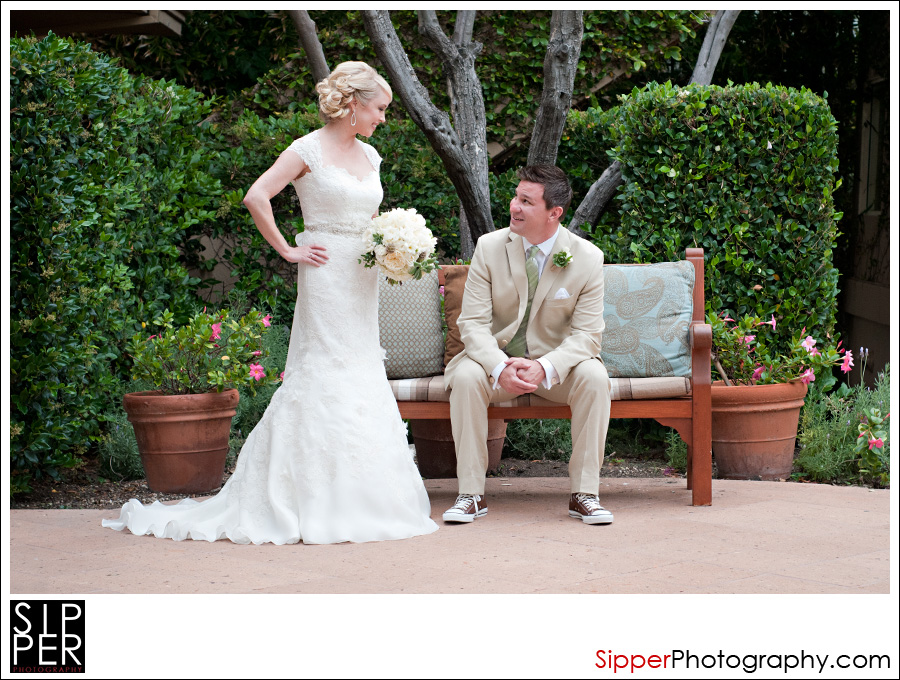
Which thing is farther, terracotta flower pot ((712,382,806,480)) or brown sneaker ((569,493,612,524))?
terracotta flower pot ((712,382,806,480))

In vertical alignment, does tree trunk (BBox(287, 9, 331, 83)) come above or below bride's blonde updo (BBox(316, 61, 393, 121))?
above

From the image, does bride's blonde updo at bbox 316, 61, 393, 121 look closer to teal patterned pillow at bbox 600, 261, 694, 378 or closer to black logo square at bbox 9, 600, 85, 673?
teal patterned pillow at bbox 600, 261, 694, 378

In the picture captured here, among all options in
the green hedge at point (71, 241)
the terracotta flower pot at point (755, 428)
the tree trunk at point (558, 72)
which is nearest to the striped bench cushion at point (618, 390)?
the terracotta flower pot at point (755, 428)

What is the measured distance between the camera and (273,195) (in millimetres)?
3951

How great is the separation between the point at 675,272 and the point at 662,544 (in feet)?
5.24

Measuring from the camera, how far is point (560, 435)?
586 cm

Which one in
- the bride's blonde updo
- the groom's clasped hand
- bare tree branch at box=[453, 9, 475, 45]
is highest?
bare tree branch at box=[453, 9, 475, 45]

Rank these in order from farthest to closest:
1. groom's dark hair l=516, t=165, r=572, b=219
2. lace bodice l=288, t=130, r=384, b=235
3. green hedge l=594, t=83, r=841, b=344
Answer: green hedge l=594, t=83, r=841, b=344, groom's dark hair l=516, t=165, r=572, b=219, lace bodice l=288, t=130, r=384, b=235

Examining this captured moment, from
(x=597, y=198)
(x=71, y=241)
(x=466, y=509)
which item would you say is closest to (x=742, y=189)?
(x=597, y=198)

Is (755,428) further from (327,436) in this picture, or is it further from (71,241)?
(71,241)

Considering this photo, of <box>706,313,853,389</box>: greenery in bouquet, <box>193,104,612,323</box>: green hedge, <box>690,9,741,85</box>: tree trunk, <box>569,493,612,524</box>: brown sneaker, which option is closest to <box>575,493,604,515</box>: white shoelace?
<box>569,493,612,524</box>: brown sneaker

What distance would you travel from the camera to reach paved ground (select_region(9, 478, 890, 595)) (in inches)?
126

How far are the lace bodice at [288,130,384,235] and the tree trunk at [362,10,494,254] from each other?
5.54 ft

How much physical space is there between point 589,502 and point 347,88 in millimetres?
1986
